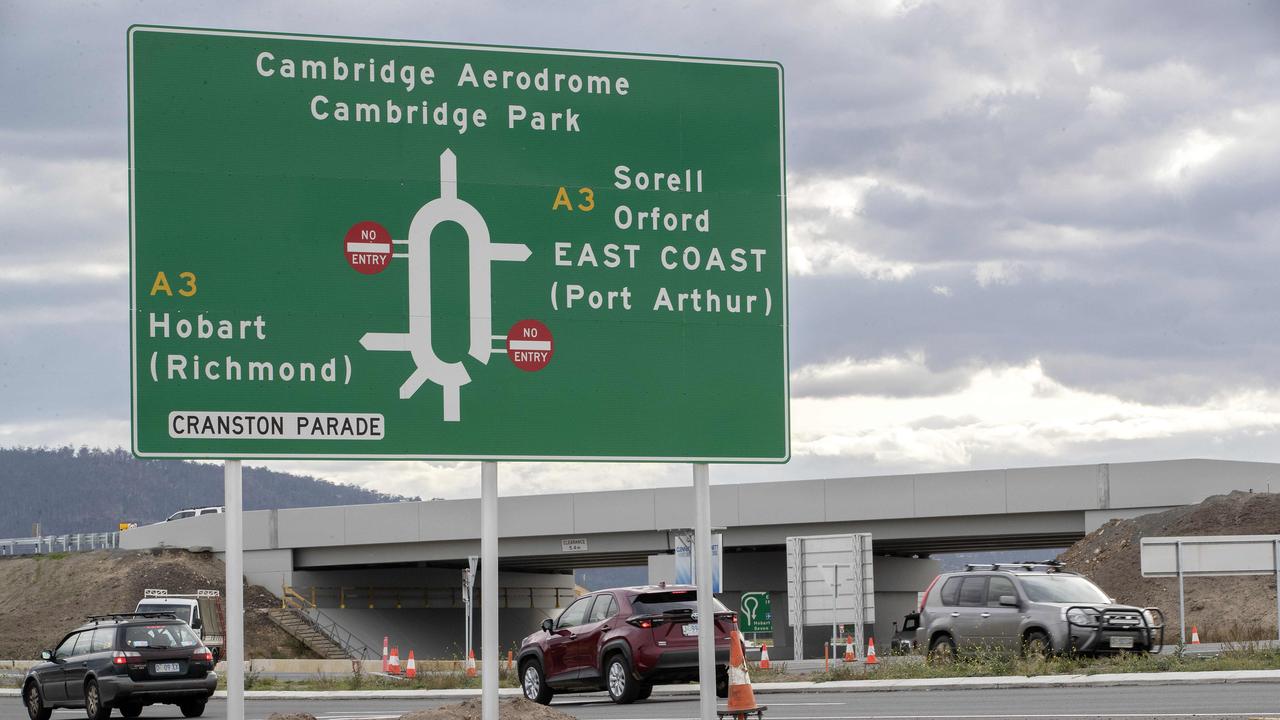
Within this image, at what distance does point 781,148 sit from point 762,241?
2.23ft

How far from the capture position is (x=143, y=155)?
10.6 meters

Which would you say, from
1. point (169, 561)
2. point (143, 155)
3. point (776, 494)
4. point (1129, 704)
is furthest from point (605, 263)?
point (169, 561)

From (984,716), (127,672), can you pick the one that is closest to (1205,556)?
(984,716)

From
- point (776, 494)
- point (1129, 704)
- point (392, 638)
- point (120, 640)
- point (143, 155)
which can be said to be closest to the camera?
point (143, 155)

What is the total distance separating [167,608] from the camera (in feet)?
155

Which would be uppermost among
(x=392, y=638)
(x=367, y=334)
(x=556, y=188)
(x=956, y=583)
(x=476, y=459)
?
(x=556, y=188)

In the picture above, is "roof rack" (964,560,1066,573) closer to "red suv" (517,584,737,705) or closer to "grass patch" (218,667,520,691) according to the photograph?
"red suv" (517,584,737,705)

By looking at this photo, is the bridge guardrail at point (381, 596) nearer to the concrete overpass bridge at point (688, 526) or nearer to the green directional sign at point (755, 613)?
the concrete overpass bridge at point (688, 526)

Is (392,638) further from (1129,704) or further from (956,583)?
(1129,704)

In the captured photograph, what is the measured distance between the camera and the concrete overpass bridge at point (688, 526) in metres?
54.3

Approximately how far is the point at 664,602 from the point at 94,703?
875cm

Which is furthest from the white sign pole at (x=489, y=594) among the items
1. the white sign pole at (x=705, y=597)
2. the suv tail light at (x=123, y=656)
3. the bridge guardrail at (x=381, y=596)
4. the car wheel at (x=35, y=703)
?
the bridge guardrail at (x=381, y=596)

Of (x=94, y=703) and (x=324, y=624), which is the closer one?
(x=94, y=703)

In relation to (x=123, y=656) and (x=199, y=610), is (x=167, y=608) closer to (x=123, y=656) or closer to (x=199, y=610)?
(x=199, y=610)
